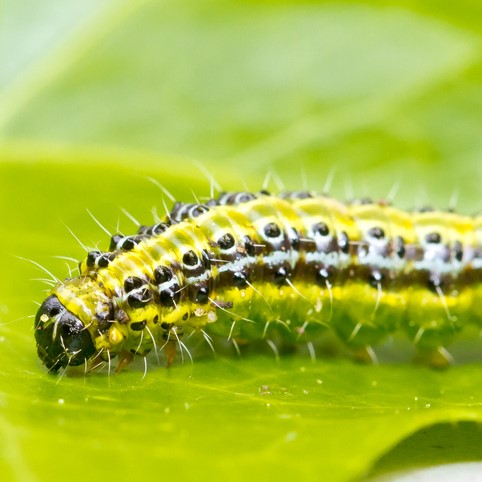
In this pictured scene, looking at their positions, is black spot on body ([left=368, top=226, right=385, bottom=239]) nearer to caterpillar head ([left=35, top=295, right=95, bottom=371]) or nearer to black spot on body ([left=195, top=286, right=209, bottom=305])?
black spot on body ([left=195, top=286, right=209, bottom=305])

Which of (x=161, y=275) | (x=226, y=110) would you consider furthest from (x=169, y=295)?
(x=226, y=110)

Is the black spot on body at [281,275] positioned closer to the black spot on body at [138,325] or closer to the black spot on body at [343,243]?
the black spot on body at [343,243]

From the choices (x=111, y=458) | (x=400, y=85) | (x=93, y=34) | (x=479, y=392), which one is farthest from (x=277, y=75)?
(x=111, y=458)

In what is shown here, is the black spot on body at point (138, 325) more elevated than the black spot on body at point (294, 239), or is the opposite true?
the black spot on body at point (294, 239)

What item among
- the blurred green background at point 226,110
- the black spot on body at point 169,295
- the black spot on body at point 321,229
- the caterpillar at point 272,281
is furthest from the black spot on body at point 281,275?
the black spot on body at point 169,295

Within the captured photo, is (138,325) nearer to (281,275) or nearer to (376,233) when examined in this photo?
(281,275)

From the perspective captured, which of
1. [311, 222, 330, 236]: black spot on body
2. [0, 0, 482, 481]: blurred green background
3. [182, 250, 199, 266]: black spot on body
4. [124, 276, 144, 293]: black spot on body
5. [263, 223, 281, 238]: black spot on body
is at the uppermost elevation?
[0, 0, 482, 481]: blurred green background

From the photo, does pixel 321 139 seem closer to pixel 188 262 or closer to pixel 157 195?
pixel 157 195

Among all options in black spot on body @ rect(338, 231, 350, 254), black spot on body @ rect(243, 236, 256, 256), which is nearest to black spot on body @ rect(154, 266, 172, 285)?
black spot on body @ rect(243, 236, 256, 256)
